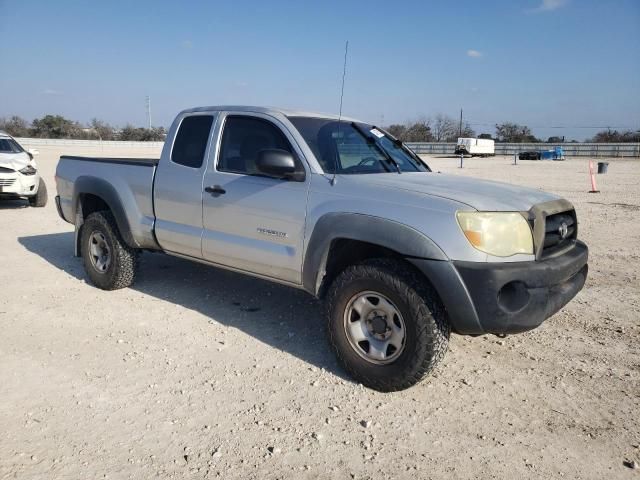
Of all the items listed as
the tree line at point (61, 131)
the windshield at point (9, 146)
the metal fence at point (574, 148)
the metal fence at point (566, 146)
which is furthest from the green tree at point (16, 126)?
the windshield at point (9, 146)

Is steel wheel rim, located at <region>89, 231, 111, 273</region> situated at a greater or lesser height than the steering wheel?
lesser

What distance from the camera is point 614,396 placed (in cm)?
332

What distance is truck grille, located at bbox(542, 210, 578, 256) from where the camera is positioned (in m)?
3.31

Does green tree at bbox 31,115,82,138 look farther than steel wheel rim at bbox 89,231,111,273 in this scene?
Yes

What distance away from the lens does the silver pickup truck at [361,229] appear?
9.91 feet

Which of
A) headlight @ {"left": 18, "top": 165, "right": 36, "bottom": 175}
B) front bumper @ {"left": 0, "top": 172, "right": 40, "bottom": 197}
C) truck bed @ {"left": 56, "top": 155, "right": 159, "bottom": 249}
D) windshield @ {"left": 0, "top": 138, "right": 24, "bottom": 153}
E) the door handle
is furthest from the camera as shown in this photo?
windshield @ {"left": 0, "top": 138, "right": 24, "bottom": 153}

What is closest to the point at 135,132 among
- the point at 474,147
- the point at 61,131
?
the point at 61,131

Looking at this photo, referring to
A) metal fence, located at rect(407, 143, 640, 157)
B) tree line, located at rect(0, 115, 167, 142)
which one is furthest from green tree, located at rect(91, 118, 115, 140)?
metal fence, located at rect(407, 143, 640, 157)

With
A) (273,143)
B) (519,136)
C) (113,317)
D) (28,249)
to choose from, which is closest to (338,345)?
(273,143)

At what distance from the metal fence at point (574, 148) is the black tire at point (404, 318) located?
49015 millimetres

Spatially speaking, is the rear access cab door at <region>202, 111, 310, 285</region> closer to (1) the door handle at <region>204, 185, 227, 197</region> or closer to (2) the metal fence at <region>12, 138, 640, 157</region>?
(1) the door handle at <region>204, 185, 227, 197</region>

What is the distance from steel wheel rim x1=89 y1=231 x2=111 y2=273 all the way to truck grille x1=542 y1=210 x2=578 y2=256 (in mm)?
4363

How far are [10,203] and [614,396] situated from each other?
1283cm

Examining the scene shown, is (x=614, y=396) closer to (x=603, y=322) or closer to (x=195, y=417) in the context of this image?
(x=603, y=322)
